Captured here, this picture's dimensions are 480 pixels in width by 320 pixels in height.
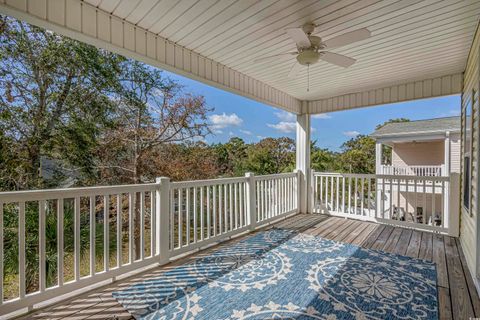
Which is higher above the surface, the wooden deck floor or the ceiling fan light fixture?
the ceiling fan light fixture

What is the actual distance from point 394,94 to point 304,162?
7.09 ft

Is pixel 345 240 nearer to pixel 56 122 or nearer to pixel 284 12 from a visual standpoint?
pixel 284 12

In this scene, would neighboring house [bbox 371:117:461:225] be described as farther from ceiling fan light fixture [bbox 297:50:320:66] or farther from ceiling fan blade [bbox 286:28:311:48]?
ceiling fan blade [bbox 286:28:311:48]

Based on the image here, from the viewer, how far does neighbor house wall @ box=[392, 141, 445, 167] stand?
884 centimetres

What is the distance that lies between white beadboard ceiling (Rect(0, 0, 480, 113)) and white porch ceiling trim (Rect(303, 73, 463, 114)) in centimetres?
2

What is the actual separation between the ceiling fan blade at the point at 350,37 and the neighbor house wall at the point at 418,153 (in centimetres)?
917

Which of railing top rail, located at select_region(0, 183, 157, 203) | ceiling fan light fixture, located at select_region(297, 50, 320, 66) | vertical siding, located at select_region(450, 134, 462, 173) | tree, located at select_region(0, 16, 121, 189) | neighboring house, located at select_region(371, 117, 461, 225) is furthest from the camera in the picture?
vertical siding, located at select_region(450, 134, 462, 173)

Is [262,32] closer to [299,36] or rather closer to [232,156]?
[299,36]

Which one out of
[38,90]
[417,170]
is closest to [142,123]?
[38,90]

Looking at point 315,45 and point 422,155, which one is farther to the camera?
point 422,155

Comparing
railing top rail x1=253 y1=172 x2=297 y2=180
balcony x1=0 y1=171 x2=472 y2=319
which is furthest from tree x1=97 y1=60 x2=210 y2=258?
railing top rail x1=253 y1=172 x2=297 y2=180

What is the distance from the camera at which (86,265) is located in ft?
13.3

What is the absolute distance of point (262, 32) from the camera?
8.63 feet

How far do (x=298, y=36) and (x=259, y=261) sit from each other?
2.46m
